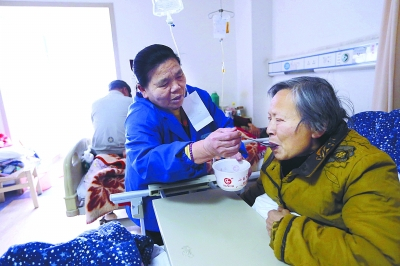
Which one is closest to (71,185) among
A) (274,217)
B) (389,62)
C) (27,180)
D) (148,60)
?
(148,60)

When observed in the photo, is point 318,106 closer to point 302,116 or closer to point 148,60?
point 302,116

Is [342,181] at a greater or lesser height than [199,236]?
greater

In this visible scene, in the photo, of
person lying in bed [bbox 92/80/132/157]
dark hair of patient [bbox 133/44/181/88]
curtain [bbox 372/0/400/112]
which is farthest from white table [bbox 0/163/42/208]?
curtain [bbox 372/0/400/112]

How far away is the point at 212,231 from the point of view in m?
0.77

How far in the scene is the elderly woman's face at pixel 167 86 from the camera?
114cm

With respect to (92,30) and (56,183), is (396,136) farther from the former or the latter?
(56,183)

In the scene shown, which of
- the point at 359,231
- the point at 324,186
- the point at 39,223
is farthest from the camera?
the point at 39,223

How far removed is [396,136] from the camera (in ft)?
4.16

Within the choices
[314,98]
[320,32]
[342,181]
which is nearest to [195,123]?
[314,98]

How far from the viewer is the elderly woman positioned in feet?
1.94

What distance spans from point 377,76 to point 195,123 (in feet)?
3.65

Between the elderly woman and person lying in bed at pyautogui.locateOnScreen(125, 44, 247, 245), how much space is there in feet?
0.62

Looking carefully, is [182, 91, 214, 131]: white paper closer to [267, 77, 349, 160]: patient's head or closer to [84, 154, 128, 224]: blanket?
[267, 77, 349, 160]: patient's head

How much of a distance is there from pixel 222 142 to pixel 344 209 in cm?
40
